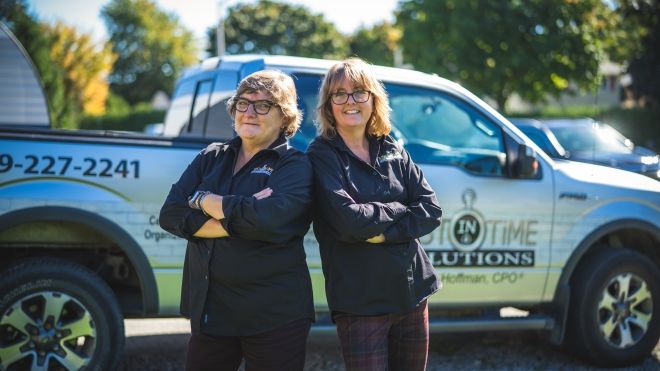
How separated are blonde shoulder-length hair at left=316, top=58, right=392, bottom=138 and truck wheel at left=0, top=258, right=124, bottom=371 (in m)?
1.70

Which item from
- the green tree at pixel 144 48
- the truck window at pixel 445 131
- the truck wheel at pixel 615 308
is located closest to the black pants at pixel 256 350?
the truck window at pixel 445 131

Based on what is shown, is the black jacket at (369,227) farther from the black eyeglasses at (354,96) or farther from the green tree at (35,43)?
the green tree at (35,43)

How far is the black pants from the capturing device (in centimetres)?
256

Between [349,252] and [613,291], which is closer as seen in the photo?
[349,252]

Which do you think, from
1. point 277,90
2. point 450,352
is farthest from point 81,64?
point 277,90

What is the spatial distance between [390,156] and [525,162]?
181cm

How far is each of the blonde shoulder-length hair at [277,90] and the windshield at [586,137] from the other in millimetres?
9133

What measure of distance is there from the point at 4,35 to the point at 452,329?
5.05 m

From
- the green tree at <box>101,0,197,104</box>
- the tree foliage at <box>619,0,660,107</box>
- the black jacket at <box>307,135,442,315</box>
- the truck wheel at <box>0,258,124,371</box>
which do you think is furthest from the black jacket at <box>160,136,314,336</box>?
the green tree at <box>101,0,197,104</box>

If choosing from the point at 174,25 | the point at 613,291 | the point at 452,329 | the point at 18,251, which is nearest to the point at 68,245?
the point at 18,251

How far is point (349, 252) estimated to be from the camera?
9.00ft

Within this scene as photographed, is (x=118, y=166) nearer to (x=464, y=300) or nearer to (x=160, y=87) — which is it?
(x=464, y=300)

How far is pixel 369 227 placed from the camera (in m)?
2.61

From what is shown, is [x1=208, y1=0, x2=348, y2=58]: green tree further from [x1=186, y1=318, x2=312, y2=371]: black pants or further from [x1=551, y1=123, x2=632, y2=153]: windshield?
[x1=186, y1=318, x2=312, y2=371]: black pants
